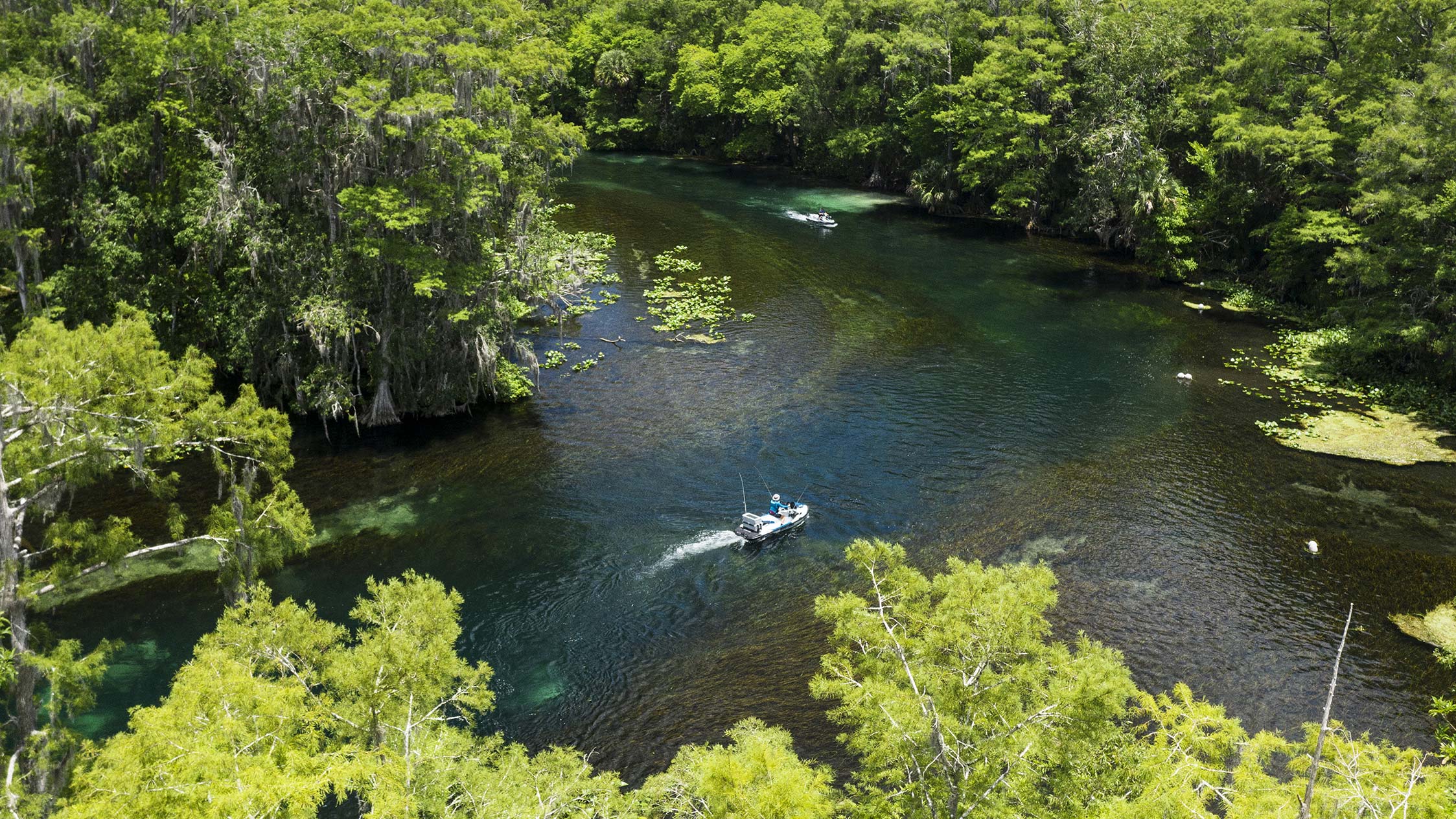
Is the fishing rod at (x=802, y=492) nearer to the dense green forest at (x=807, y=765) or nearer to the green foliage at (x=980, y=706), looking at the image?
the dense green forest at (x=807, y=765)

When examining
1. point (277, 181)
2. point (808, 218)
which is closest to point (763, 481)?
point (277, 181)

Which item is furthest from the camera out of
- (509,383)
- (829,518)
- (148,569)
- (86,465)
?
(509,383)

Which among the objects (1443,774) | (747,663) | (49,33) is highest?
(49,33)

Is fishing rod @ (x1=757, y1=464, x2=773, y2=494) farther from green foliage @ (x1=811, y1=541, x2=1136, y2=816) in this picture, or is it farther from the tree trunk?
the tree trunk

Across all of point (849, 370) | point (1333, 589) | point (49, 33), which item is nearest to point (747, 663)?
point (1333, 589)

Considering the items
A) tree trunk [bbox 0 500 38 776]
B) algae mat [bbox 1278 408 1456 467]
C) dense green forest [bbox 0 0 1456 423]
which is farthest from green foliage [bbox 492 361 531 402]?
algae mat [bbox 1278 408 1456 467]

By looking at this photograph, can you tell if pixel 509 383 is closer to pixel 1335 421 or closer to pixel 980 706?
pixel 980 706

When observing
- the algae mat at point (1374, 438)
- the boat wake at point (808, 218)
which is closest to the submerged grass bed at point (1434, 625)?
the algae mat at point (1374, 438)

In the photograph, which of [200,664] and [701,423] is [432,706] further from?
[701,423]
